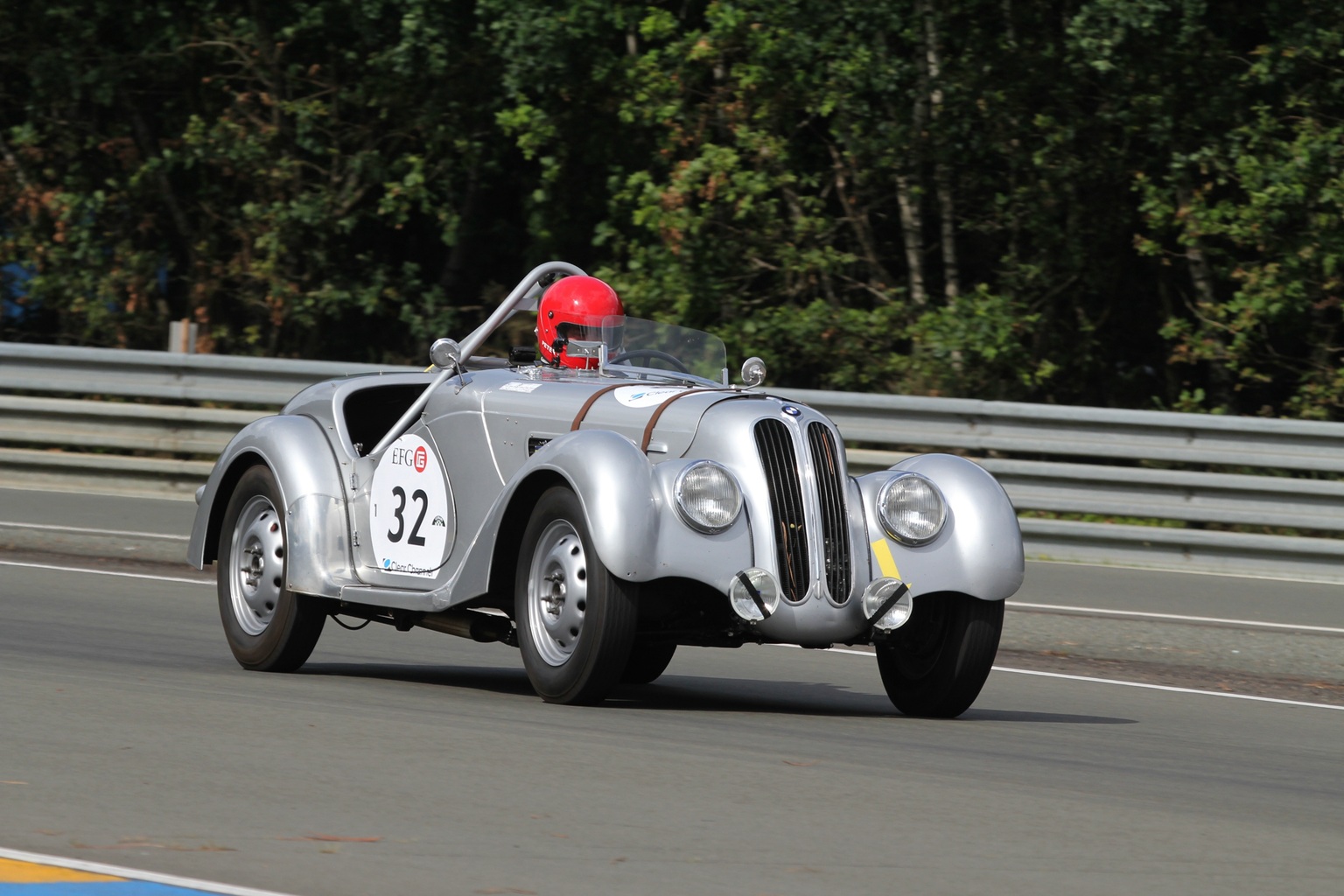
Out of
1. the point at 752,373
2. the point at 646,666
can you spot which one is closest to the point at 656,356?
the point at 752,373

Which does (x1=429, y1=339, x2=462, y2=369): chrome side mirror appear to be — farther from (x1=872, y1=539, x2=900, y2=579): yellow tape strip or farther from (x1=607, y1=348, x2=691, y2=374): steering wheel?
(x1=872, y1=539, x2=900, y2=579): yellow tape strip

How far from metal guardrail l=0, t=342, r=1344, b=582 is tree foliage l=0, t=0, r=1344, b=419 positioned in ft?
8.50

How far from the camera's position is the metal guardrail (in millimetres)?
13102

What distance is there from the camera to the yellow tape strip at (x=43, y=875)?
177 inches

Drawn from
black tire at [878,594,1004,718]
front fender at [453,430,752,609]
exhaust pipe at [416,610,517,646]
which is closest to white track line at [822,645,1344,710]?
black tire at [878,594,1004,718]

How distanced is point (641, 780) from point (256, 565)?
332 cm

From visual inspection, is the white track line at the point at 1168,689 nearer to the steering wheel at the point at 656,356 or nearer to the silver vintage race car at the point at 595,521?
the silver vintage race car at the point at 595,521

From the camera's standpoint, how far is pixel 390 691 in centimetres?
799

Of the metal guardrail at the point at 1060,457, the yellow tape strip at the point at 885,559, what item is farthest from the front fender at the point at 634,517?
the metal guardrail at the point at 1060,457

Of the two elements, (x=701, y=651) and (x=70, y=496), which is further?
(x=70, y=496)

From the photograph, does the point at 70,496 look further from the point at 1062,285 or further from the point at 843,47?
the point at 1062,285

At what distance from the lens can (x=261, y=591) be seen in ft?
28.4

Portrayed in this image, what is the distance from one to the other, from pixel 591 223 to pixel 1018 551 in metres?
12.2

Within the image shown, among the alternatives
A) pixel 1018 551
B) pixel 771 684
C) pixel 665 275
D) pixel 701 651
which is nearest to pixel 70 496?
pixel 665 275
